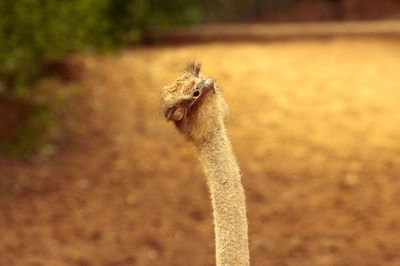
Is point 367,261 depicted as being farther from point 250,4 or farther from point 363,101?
point 250,4

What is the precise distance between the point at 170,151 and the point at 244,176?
2.77 feet

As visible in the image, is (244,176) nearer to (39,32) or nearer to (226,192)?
(39,32)

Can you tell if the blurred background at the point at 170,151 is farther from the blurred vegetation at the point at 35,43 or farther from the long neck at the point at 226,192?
the long neck at the point at 226,192

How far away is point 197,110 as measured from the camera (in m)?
1.80

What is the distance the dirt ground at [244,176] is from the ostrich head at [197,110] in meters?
3.58

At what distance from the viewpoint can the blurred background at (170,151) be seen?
597 centimetres

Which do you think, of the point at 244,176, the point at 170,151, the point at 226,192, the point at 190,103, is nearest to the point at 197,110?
the point at 190,103

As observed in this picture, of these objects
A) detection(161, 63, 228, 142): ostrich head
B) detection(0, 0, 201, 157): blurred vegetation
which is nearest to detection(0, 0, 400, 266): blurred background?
detection(0, 0, 201, 157): blurred vegetation

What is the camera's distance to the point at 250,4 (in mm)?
15984

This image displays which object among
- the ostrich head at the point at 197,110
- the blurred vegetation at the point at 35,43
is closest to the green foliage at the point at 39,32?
the blurred vegetation at the point at 35,43

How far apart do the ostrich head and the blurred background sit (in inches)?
96.1

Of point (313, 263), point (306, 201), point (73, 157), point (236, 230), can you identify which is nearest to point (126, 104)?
point (73, 157)

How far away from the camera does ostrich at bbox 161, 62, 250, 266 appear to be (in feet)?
5.87

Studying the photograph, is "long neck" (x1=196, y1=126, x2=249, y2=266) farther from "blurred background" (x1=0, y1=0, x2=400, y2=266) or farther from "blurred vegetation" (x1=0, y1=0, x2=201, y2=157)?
"blurred vegetation" (x1=0, y1=0, x2=201, y2=157)
